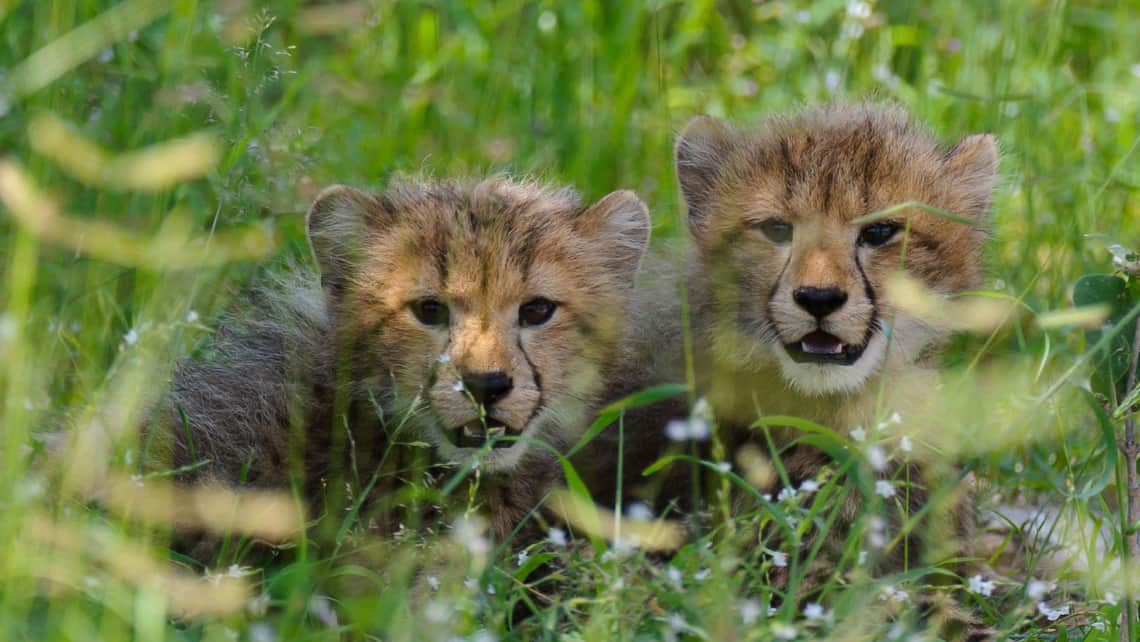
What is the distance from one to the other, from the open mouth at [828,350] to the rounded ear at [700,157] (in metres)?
0.52

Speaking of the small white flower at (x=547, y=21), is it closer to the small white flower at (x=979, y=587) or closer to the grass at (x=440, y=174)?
the grass at (x=440, y=174)

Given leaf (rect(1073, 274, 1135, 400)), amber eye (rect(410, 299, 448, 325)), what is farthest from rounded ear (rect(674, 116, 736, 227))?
leaf (rect(1073, 274, 1135, 400))

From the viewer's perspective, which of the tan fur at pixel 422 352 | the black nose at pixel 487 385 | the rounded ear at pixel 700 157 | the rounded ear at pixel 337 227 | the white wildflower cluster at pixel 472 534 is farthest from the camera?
the rounded ear at pixel 700 157

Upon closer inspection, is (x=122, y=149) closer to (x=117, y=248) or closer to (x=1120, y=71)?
(x=117, y=248)

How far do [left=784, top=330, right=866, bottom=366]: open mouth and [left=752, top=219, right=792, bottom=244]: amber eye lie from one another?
261 mm

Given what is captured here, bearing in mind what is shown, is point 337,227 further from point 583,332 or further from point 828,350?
point 828,350

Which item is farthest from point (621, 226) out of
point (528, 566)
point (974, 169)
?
point (528, 566)

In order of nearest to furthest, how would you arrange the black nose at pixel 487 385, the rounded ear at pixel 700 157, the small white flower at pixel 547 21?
the black nose at pixel 487 385
the rounded ear at pixel 700 157
the small white flower at pixel 547 21

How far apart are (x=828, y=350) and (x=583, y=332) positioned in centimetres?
56

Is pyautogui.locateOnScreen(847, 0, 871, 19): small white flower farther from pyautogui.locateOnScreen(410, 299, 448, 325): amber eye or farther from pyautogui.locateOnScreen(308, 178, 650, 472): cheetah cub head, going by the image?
pyautogui.locateOnScreen(410, 299, 448, 325): amber eye

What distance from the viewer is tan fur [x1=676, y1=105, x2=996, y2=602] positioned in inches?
135

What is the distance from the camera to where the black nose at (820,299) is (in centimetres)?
333

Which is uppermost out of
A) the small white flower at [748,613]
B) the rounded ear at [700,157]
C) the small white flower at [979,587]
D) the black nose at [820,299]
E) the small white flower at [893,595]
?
the rounded ear at [700,157]

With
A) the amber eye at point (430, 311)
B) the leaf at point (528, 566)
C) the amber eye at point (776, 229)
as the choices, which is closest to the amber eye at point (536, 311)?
the amber eye at point (430, 311)
